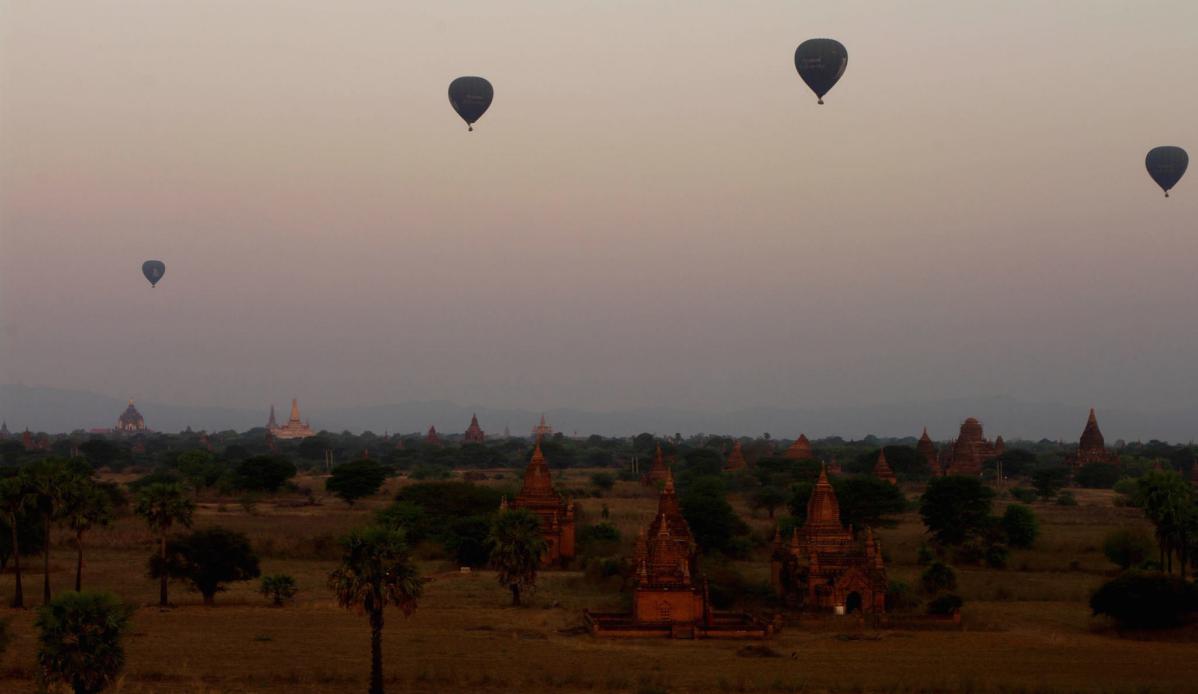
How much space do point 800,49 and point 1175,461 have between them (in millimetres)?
131930

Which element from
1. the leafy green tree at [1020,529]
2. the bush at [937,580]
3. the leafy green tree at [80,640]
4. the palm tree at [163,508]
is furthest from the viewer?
the leafy green tree at [1020,529]

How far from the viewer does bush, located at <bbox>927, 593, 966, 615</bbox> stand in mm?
47219

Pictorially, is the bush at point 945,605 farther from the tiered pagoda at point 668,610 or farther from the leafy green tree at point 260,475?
the leafy green tree at point 260,475

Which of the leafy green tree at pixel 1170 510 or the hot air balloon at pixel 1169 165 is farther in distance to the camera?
the hot air balloon at pixel 1169 165

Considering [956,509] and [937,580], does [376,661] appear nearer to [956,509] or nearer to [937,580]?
[937,580]

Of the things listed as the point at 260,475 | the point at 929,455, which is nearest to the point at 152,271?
the point at 260,475

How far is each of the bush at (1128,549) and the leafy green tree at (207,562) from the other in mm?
39684

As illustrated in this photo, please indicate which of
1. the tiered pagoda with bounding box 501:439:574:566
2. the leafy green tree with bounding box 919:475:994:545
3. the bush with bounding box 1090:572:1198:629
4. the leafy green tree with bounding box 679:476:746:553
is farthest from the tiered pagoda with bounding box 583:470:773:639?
the leafy green tree with bounding box 919:475:994:545

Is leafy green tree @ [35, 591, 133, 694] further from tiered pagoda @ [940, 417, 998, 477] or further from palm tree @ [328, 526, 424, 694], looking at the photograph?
tiered pagoda @ [940, 417, 998, 477]

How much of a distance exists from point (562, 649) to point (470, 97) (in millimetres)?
47614

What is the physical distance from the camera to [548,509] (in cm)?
6769

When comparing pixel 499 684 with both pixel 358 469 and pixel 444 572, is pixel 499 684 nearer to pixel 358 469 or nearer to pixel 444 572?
pixel 444 572

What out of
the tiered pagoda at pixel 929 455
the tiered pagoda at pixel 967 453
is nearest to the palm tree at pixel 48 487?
the tiered pagoda at pixel 967 453

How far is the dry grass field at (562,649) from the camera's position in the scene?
3584 centimetres
